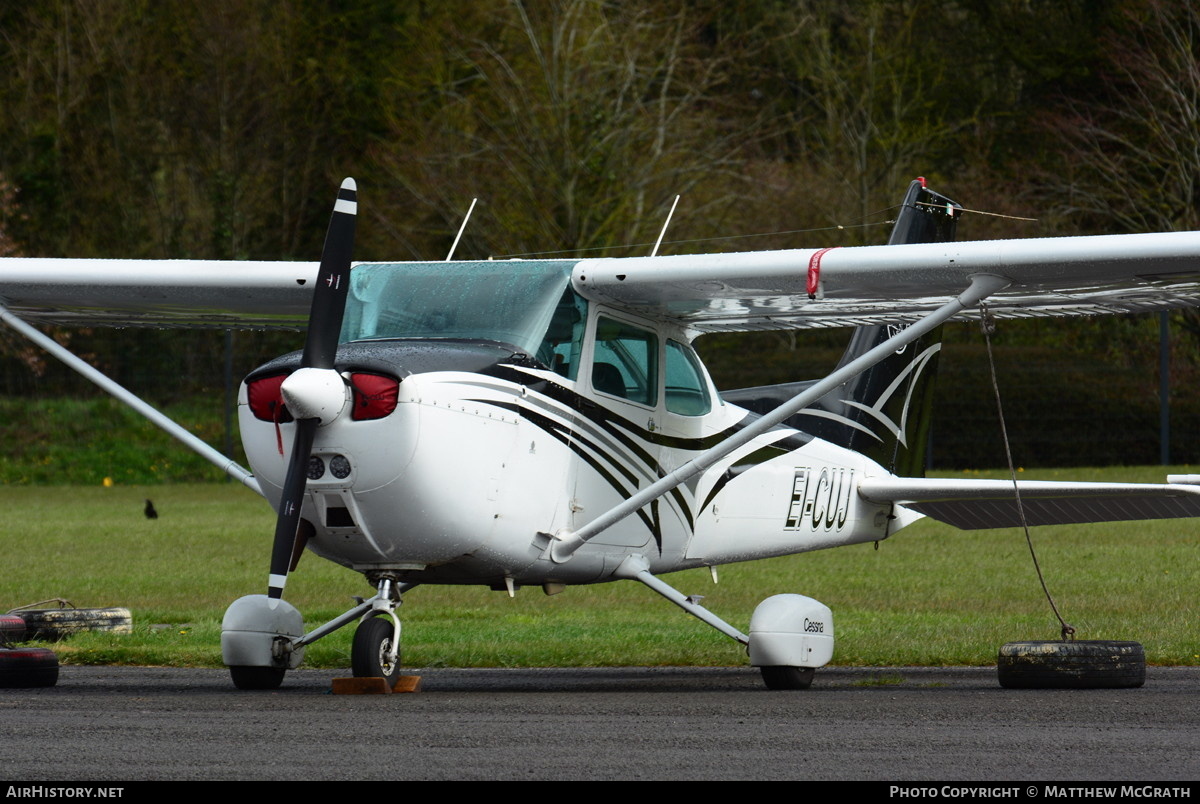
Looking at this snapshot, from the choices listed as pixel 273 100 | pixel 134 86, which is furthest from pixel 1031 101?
pixel 134 86

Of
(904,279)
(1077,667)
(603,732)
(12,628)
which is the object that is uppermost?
(904,279)

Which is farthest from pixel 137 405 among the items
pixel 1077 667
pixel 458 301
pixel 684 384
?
pixel 1077 667

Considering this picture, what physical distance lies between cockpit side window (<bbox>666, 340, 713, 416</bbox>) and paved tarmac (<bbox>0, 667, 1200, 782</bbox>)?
178cm

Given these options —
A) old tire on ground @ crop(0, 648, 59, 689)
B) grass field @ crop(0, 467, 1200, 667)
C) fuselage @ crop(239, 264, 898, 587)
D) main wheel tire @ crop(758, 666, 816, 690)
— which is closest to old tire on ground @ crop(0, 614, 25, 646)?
grass field @ crop(0, 467, 1200, 667)

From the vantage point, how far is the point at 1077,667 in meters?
9.15

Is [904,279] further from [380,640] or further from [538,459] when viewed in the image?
[380,640]

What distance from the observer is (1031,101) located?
41.5 meters

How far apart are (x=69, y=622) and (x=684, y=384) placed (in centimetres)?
448

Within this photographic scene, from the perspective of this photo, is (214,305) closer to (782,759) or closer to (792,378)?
(782,759)

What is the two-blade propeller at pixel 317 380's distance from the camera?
7703mm

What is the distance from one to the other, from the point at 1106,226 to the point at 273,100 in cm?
1996

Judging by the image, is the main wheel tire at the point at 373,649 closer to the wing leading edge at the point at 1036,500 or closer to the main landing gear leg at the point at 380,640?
the main landing gear leg at the point at 380,640

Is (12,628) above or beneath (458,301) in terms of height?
beneath

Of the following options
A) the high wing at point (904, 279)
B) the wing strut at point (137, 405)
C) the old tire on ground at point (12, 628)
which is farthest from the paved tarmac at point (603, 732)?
the high wing at point (904, 279)
